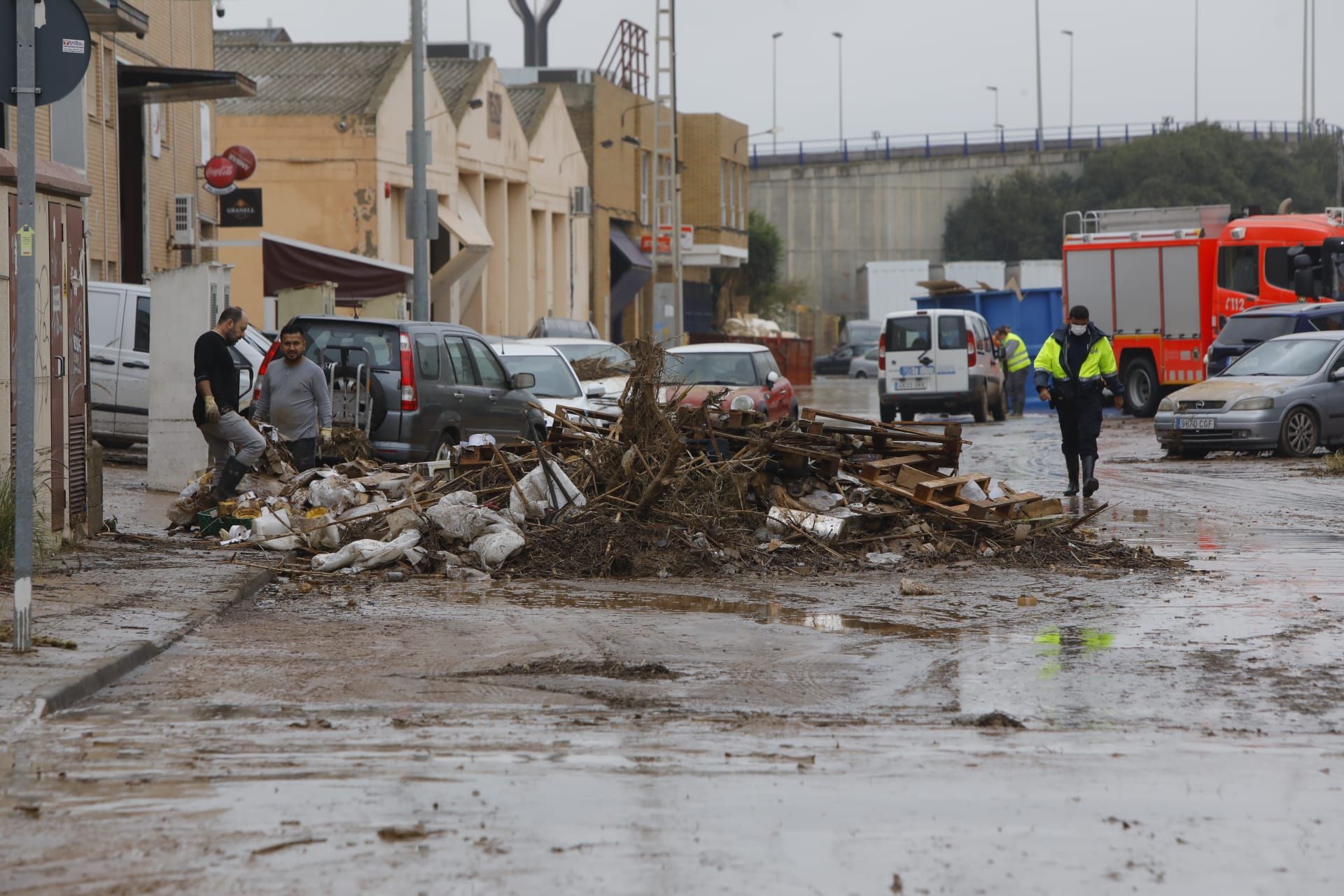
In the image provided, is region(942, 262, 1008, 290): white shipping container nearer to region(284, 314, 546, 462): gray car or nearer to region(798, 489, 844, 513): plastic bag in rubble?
region(284, 314, 546, 462): gray car

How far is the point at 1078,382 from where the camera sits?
16672 millimetres

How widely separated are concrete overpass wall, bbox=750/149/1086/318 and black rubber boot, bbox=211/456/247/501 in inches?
3040

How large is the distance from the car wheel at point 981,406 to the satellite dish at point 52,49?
80.2ft

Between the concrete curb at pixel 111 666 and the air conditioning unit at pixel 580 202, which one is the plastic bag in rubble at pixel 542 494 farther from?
the air conditioning unit at pixel 580 202

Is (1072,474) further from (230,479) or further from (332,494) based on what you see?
(230,479)

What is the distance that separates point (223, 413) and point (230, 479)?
0.53 m

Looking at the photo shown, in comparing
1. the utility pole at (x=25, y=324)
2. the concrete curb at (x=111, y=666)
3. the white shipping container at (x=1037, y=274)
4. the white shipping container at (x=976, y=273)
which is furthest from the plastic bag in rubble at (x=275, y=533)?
the white shipping container at (x=976, y=273)

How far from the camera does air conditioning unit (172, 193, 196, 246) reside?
96.9ft

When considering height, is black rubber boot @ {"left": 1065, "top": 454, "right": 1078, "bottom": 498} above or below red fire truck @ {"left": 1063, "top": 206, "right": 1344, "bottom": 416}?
below

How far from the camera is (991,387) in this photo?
31.8 metres

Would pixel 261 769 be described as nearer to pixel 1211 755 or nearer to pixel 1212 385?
pixel 1211 755

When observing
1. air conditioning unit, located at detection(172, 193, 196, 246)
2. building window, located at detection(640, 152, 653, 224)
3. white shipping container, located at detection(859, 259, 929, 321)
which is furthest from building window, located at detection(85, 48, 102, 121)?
white shipping container, located at detection(859, 259, 929, 321)

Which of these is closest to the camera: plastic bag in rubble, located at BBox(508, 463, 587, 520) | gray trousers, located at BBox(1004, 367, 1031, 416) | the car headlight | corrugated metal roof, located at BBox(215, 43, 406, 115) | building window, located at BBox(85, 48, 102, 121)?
plastic bag in rubble, located at BBox(508, 463, 587, 520)

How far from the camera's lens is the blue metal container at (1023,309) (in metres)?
39.6
